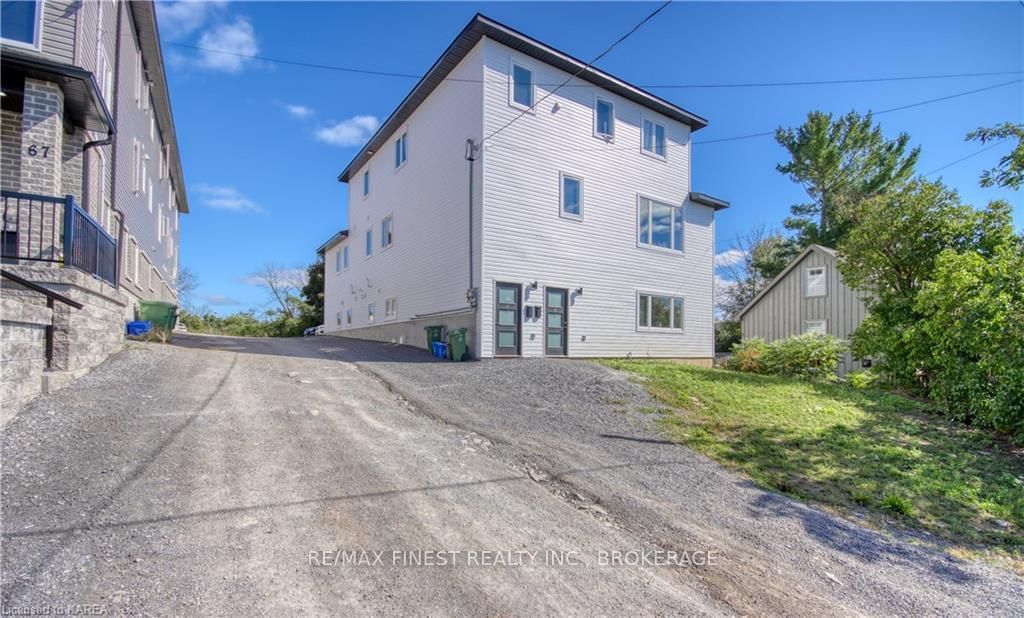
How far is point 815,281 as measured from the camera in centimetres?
2119

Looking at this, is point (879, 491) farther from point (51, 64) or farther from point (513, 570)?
point (51, 64)

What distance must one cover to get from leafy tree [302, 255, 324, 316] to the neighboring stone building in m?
19.0

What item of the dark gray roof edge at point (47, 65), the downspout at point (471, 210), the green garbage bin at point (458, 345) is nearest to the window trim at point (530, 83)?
the downspout at point (471, 210)

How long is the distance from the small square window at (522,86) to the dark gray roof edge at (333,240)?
41.2 feet

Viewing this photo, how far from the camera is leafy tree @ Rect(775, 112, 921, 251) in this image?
2733 centimetres

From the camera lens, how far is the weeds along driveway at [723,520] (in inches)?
128

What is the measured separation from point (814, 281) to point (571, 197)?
13466 mm

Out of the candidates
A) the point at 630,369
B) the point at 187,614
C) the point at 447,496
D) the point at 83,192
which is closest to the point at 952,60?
the point at 630,369

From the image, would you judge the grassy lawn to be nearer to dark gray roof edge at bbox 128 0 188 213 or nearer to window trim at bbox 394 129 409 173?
window trim at bbox 394 129 409 173

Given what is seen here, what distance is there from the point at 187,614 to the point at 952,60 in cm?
1550

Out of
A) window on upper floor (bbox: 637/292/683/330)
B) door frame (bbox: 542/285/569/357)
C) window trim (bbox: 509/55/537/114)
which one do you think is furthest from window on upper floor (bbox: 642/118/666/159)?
door frame (bbox: 542/285/569/357)

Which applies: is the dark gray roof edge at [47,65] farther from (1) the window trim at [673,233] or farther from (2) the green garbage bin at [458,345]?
(1) the window trim at [673,233]

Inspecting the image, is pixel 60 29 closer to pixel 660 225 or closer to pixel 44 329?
pixel 44 329

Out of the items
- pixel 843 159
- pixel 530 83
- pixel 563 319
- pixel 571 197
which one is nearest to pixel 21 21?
pixel 530 83
